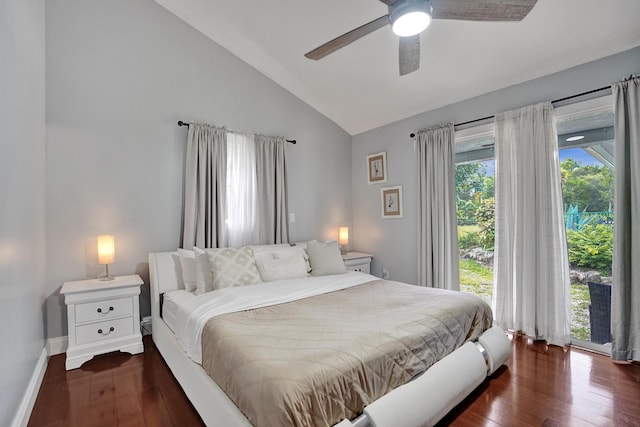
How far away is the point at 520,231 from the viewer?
307 centimetres

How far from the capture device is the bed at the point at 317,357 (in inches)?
51.9

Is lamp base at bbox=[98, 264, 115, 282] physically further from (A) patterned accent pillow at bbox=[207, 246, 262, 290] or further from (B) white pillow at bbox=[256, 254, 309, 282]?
(B) white pillow at bbox=[256, 254, 309, 282]

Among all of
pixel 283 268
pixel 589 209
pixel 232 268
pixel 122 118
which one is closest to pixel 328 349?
pixel 232 268

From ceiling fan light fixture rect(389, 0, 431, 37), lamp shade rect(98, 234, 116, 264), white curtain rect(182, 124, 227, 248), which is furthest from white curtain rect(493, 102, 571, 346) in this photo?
lamp shade rect(98, 234, 116, 264)

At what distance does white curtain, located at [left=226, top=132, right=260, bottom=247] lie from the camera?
12.2 feet

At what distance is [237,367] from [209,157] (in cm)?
259

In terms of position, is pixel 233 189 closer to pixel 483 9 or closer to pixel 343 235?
pixel 343 235

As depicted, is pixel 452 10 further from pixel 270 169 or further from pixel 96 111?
pixel 96 111

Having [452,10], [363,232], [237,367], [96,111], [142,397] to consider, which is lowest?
[142,397]

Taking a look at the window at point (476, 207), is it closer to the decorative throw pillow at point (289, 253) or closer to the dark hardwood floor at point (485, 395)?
the dark hardwood floor at point (485, 395)

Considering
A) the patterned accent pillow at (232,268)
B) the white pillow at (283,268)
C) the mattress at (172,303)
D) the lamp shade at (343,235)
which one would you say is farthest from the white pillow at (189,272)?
the lamp shade at (343,235)

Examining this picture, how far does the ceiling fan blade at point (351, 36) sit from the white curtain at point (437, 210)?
2053mm

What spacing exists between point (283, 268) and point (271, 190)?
1239 millimetres

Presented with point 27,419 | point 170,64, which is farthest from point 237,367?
point 170,64
